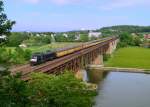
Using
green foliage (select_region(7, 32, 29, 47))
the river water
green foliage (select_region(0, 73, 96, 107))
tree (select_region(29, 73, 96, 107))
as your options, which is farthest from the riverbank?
green foliage (select_region(0, 73, 96, 107))

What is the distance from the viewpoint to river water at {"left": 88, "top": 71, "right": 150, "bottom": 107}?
1698 inches

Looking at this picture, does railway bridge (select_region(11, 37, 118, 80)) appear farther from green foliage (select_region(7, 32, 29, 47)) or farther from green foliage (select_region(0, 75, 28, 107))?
green foliage (select_region(0, 75, 28, 107))

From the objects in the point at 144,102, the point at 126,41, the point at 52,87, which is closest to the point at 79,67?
the point at 144,102

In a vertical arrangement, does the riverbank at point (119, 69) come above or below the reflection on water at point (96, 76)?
below

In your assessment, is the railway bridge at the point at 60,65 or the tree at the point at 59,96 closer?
the tree at the point at 59,96

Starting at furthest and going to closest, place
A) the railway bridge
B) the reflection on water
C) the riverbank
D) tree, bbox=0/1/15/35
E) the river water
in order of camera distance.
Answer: the riverbank → the reflection on water → the river water → the railway bridge → tree, bbox=0/1/15/35

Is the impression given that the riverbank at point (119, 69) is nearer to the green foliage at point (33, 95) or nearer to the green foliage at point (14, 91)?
the green foliage at point (33, 95)

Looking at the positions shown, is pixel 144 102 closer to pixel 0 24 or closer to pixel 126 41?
pixel 0 24

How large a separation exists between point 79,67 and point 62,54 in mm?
3528

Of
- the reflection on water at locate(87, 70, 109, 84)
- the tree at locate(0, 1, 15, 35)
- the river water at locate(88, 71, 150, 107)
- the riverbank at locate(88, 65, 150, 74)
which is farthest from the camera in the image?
the riverbank at locate(88, 65, 150, 74)

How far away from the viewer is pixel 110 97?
1833 inches

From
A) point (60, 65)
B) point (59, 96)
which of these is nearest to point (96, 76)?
point (60, 65)

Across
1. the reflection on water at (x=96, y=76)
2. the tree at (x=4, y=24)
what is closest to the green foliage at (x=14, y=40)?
the tree at (x=4, y=24)

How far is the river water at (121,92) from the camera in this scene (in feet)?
141
